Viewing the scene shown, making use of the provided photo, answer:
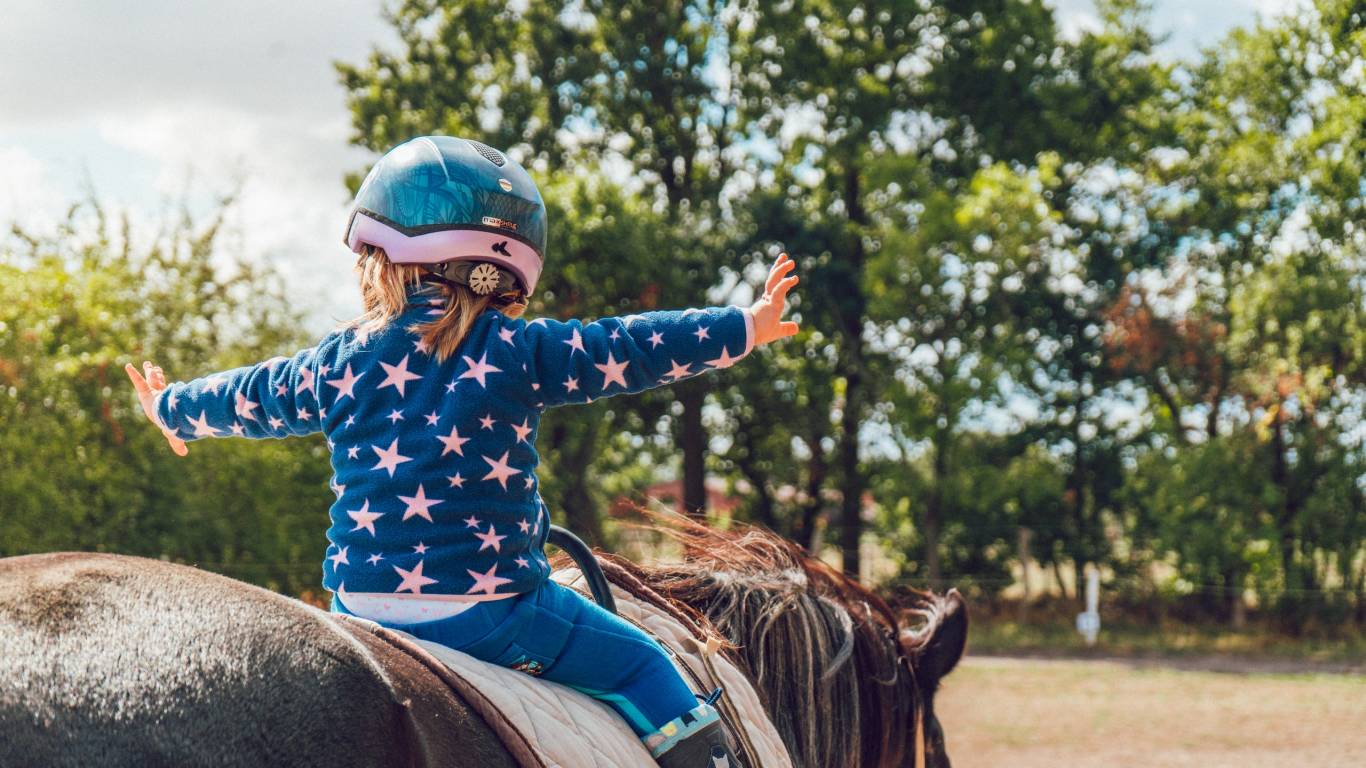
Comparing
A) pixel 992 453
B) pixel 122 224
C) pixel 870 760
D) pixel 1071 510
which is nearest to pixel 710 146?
pixel 992 453

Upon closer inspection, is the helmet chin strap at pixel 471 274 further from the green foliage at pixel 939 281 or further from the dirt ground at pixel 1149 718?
the green foliage at pixel 939 281

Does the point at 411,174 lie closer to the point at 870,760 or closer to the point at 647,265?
the point at 870,760

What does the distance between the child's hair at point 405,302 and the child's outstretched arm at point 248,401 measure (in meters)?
0.11

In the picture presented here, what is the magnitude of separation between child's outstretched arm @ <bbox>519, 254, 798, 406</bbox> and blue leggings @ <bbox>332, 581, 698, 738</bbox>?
1.10 feet

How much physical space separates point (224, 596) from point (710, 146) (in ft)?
78.9

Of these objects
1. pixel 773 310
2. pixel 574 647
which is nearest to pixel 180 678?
pixel 574 647

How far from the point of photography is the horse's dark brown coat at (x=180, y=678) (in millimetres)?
1290

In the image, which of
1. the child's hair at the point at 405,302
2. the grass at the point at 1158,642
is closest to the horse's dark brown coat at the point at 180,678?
the child's hair at the point at 405,302

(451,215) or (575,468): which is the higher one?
(451,215)

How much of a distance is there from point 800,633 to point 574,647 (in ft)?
2.96

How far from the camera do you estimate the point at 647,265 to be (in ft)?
66.2

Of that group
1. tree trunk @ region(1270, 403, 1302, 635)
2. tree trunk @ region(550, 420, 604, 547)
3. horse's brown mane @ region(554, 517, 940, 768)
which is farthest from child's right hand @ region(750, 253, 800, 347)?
tree trunk @ region(1270, 403, 1302, 635)

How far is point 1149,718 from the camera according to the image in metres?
11.8

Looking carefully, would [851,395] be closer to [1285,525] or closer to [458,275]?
[1285,525]
